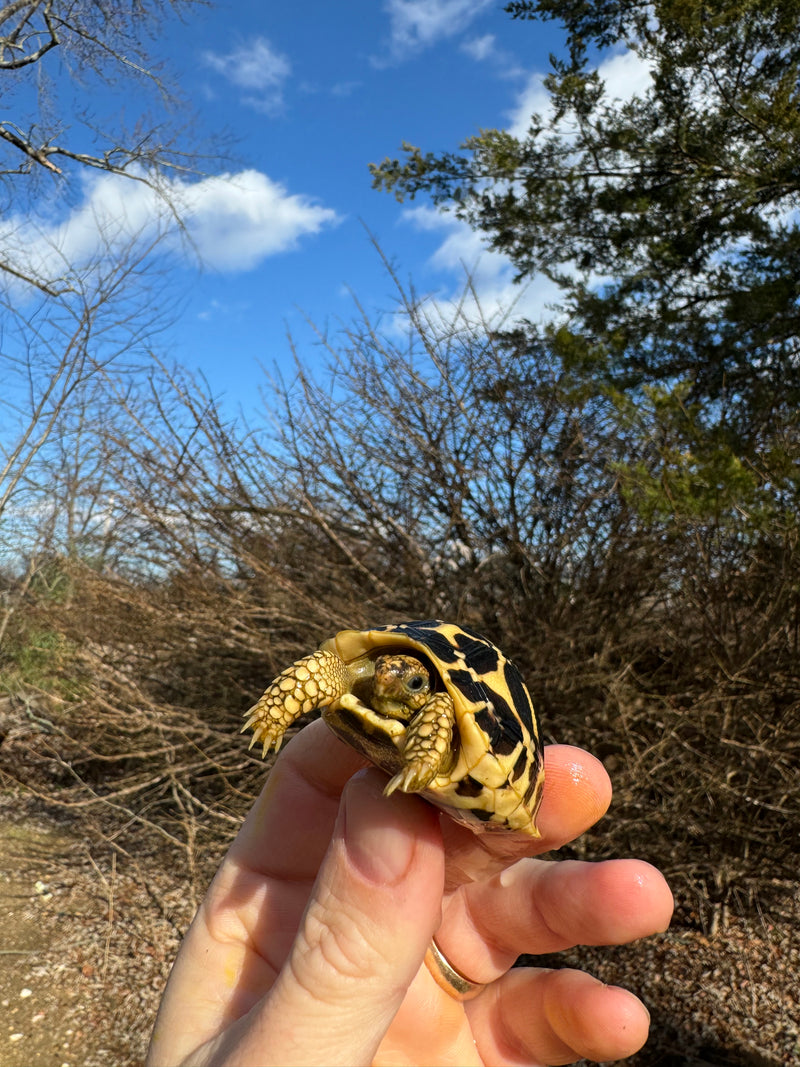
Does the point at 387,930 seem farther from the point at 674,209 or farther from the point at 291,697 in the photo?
the point at 674,209

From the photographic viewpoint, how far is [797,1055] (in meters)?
3.91

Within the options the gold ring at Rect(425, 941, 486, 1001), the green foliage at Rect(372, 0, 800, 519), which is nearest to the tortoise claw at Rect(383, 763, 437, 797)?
the gold ring at Rect(425, 941, 486, 1001)

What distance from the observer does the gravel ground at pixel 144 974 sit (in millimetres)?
4105

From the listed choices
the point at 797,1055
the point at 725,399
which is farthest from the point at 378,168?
the point at 797,1055

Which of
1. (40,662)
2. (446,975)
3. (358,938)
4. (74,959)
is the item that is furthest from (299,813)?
(40,662)

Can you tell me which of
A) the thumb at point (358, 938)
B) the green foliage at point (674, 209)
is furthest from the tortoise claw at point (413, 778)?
the green foliage at point (674, 209)

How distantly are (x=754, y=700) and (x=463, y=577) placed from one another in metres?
2.03

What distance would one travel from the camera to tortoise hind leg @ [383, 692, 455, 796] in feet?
4.76

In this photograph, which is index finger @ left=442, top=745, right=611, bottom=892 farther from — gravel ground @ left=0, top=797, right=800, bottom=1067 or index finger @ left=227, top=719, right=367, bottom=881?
gravel ground @ left=0, top=797, right=800, bottom=1067

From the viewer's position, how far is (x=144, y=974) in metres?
4.86

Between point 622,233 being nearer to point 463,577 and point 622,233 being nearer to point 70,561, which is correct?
point 463,577

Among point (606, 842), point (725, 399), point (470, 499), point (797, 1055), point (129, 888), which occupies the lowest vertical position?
A: point (129, 888)

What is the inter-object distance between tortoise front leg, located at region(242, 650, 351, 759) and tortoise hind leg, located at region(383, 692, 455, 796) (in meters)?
0.23

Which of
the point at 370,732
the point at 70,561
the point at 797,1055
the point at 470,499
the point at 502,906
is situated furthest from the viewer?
the point at 70,561
